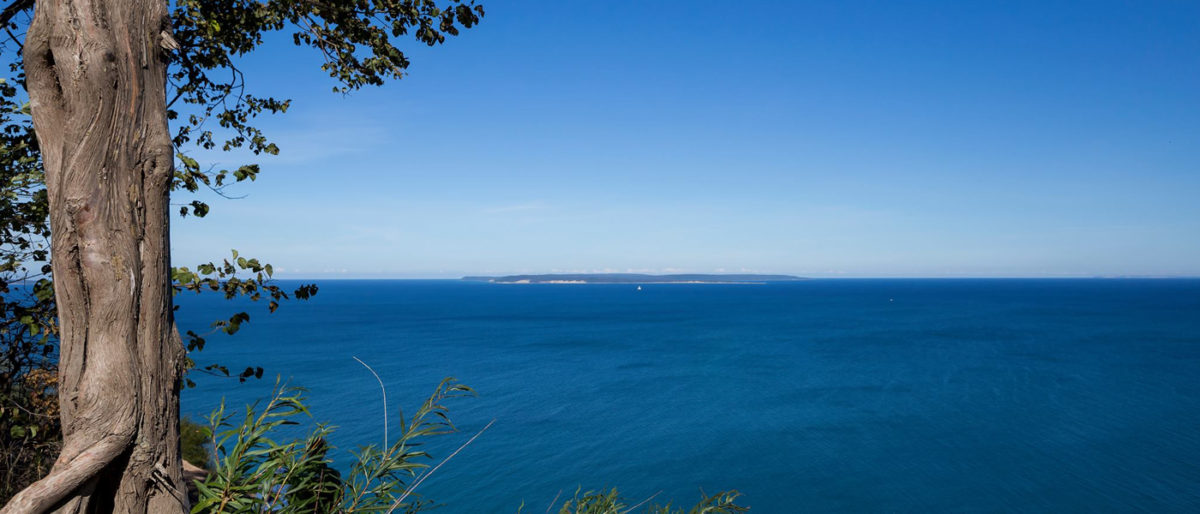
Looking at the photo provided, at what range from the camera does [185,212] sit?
13.5 feet

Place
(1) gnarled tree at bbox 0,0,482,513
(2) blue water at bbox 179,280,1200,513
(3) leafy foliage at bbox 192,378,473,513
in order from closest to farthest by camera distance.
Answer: (1) gnarled tree at bbox 0,0,482,513, (3) leafy foliage at bbox 192,378,473,513, (2) blue water at bbox 179,280,1200,513

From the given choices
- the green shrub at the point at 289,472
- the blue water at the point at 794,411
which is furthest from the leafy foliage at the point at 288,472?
the blue water at the point at 794,411

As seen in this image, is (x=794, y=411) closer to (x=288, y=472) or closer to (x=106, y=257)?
(x=288, y=472)

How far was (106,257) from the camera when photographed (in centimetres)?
225

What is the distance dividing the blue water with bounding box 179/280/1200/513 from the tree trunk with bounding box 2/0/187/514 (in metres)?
21.3

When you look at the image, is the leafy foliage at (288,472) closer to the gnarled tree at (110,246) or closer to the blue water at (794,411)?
the gnarled tree at (110,246)

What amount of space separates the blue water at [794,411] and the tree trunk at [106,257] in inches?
840

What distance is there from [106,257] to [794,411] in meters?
38.6

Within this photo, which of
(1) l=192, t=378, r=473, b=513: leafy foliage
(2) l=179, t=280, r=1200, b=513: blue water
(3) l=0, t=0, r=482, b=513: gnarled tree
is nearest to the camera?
(3) l=0, t=0, r=482, b=513: gnarled tree

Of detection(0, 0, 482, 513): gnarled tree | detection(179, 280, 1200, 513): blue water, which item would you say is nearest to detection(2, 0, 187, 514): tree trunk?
detection(0, 0, 482, 513): gnarled tree

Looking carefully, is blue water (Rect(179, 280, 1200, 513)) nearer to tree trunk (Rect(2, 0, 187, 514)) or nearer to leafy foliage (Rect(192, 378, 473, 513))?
leafy foliage (Rect(192, 378, 473, 513))

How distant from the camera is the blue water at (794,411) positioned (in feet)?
82.7

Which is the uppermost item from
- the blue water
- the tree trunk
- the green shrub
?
the tree trunk

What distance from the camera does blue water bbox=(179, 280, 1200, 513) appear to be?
2520cm
